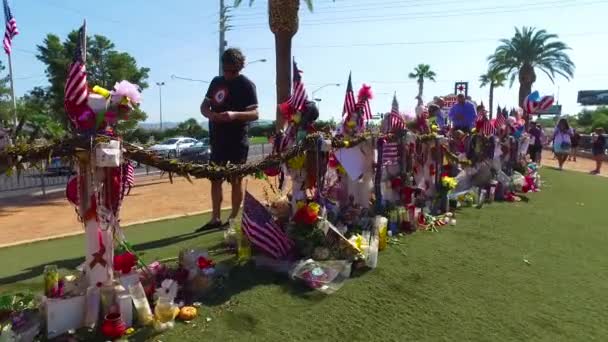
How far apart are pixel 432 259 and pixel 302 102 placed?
6.05ft

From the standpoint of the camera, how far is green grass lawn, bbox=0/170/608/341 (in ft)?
10.2

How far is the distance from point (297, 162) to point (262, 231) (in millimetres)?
883

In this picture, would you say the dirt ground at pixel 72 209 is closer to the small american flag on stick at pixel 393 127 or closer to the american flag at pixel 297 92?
the small american flag on stick at pixel 393 127

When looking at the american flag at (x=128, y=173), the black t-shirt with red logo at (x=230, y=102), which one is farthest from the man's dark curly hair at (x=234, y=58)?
the american flag at (x=128, y=173)

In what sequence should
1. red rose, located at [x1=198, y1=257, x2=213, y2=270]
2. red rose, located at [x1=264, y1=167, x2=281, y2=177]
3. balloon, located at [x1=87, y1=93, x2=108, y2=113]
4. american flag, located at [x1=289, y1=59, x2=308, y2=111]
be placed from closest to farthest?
balloon, located at [x1=87, y1=93, x2=108, y2=113], red rose, located at [x1=198, y1=257, x2=213, y2=270], red rose, located at [x1=264, y1=167, x2=281, y2=177], american flag, located at [x1=289, y1=59, x2=308, y2=111]

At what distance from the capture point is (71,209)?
9.76 metres

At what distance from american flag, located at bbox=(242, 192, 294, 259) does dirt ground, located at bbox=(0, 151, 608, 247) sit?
3014 mm

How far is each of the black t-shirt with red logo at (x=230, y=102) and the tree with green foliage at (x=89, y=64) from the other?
1034 centimetres

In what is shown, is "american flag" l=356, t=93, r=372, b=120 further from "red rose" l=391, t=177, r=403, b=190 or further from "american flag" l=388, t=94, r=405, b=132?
"red rose" l=391, t=177, r=403, b=190

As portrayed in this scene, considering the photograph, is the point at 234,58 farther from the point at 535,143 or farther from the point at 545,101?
the point at 535,143

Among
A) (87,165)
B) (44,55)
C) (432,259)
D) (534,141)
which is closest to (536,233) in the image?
(432,259)

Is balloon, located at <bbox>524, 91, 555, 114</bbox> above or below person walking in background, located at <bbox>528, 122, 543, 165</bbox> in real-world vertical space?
above

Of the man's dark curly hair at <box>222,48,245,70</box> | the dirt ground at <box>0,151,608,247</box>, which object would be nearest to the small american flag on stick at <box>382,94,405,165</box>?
the man's dark curly hair at <box>222,48,245,70</box>

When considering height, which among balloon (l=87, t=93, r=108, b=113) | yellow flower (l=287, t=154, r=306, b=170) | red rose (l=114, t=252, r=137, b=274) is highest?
balloon (l=87, t=93, r=108, b=113)
